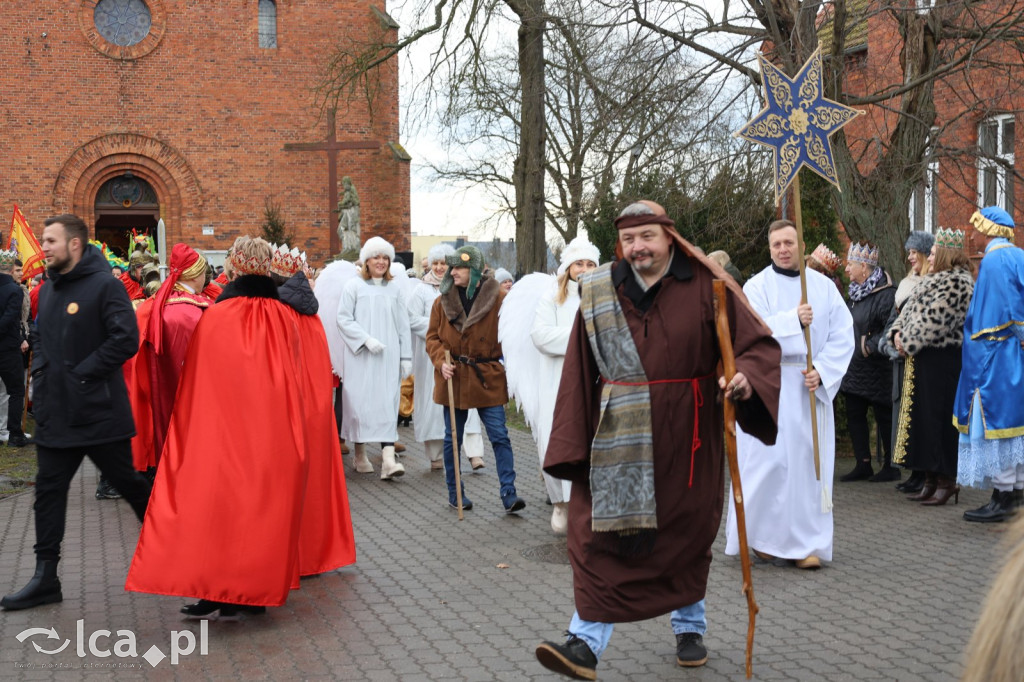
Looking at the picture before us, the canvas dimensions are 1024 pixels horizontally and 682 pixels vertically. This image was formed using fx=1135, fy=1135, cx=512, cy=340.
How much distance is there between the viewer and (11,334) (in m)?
12.9

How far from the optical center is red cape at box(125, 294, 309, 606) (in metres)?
5.89

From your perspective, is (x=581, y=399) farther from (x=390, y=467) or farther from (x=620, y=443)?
(x=390, y=467)

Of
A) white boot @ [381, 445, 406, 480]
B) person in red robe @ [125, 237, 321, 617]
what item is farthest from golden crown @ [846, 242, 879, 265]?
person in red robe @ [125, 237, 321, 617]

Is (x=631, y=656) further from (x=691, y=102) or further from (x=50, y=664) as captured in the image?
(x=691, y=102)

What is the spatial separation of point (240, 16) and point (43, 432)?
26.2 metres

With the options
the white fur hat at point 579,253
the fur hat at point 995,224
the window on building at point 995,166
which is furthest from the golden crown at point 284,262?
the window on building at point 995,166

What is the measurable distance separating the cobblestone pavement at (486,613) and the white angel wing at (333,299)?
10.4 ft

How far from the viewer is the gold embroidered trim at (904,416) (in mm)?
9727

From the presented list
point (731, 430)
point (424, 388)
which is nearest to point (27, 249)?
point (424, 388)

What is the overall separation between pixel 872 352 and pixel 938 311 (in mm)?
1284

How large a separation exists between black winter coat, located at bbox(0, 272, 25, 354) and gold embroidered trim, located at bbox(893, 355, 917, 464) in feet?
31.2

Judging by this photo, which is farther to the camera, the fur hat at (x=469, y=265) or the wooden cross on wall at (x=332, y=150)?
the wooden cross on wall at (x=332, y=150)

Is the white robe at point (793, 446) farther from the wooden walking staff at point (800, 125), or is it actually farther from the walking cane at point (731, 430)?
the walking cane at point (731, 430)

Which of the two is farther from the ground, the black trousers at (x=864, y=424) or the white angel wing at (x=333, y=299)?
the white angel wing at (x=333, y=299)
